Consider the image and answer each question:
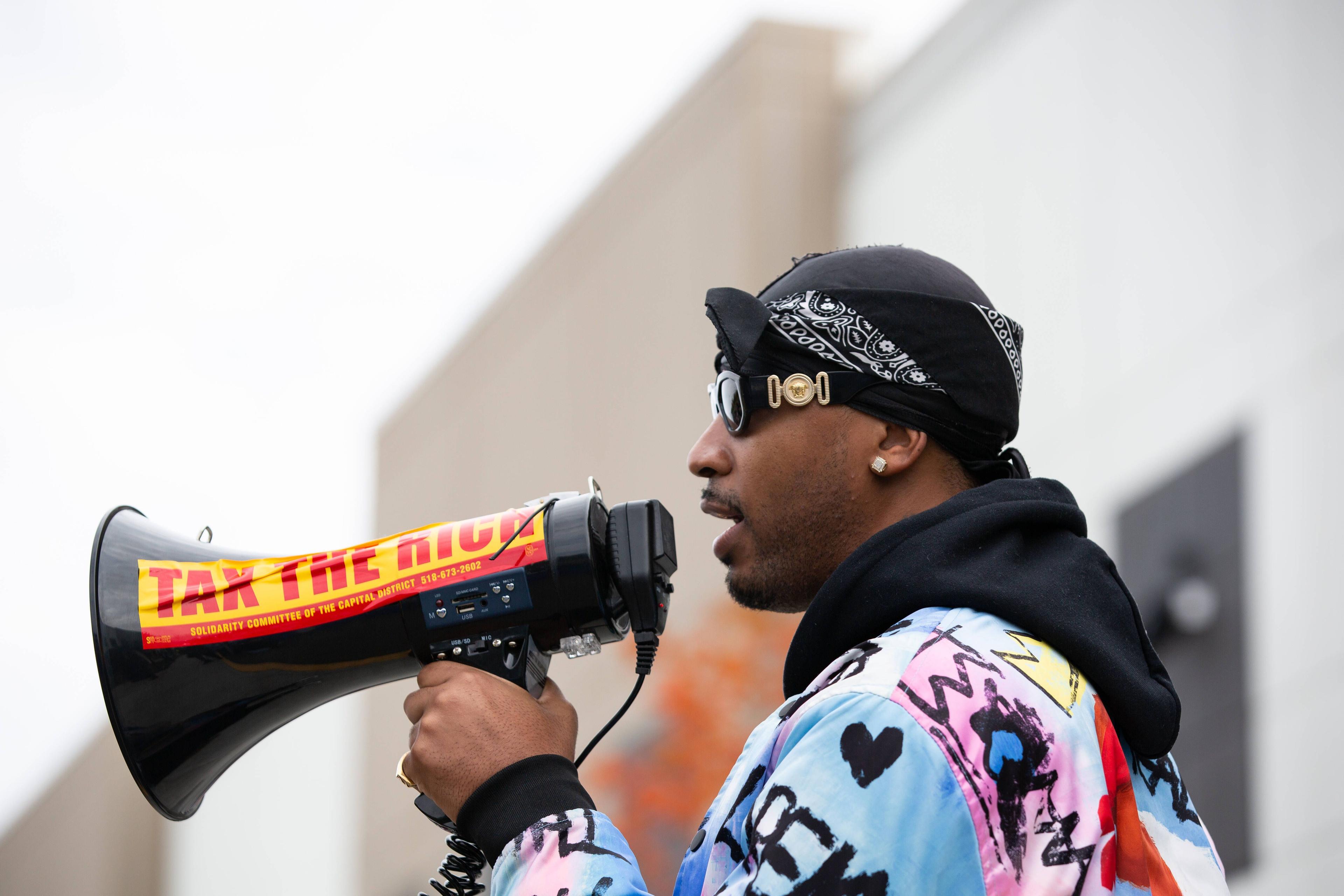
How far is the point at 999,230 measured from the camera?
804 cm

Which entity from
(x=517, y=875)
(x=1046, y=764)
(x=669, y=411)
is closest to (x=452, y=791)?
(x=517, y=875)

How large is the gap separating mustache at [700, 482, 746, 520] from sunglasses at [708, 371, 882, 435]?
104 mm

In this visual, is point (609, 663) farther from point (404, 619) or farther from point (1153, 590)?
point (404, 619)

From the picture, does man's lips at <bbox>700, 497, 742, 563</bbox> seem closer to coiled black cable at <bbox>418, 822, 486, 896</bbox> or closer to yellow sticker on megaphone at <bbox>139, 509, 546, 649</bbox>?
yellow sticker on megaphone at <bbox>139, 509, 546, 649</bbox>

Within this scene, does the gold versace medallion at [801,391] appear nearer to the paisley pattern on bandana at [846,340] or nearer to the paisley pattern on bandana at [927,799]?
the paisley pattern on bandana at [846,340]

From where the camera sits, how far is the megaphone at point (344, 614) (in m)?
1.91

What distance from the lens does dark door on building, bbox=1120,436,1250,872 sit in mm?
6207

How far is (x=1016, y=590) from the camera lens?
5.38 feet

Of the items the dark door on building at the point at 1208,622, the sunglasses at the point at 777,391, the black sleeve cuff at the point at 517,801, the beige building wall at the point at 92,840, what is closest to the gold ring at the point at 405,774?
the black sleeve cuff at the point at 517,801

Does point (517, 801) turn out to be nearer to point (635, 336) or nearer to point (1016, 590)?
point (1016, 590)

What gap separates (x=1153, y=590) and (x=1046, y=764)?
5589 mm

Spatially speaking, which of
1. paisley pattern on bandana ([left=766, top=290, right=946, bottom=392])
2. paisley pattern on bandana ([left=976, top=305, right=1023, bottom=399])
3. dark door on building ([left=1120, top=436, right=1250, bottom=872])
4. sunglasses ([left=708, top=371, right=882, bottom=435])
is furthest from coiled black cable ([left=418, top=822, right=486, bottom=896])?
dark door on building ([left=1120, top=436, right=1250, bottom=872])

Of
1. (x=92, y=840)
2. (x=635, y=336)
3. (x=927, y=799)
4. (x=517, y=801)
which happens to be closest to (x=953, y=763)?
(x=927, y=799)

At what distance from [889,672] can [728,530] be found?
645 mm
